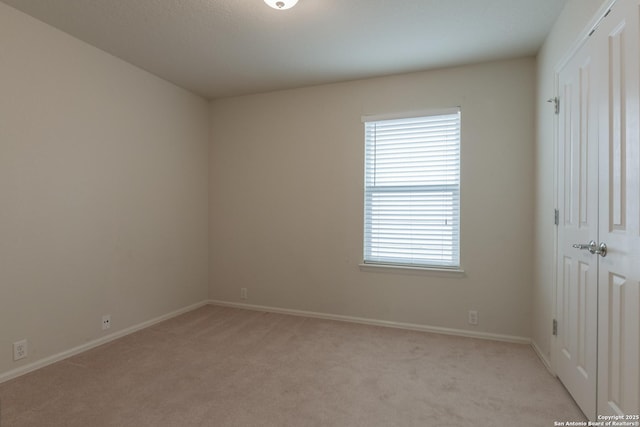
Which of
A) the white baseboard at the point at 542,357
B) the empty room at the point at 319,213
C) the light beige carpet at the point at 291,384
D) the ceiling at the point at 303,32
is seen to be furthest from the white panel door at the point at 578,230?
the ceiling at the point at 303,32

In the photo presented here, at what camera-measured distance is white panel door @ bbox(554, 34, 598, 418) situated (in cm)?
183

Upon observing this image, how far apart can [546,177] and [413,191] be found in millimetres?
1177

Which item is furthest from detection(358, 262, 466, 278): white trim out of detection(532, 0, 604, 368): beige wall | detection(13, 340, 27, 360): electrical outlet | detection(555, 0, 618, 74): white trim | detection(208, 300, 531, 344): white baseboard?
detection(13, 340, 27, 360): electrical outlet

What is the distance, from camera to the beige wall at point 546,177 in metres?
2.34

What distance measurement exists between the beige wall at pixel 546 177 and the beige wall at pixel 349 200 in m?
0.16

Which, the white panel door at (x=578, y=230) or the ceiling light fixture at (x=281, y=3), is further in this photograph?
the ceiling light fixture at (x=281, y=3)

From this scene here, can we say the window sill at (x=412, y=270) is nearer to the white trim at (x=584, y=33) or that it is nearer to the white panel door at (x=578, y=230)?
the white panel door at (x=578, y=230)

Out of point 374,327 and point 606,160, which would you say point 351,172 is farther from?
point 606,160

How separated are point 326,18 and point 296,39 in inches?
15.4

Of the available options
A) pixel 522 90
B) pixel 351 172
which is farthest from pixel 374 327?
pixel 522 90

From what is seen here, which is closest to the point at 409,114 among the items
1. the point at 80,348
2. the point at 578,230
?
the point at 578,230

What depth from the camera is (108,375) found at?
2.39 meters

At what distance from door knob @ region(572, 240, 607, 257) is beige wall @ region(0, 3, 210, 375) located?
3787mm

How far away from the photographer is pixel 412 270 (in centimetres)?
340
